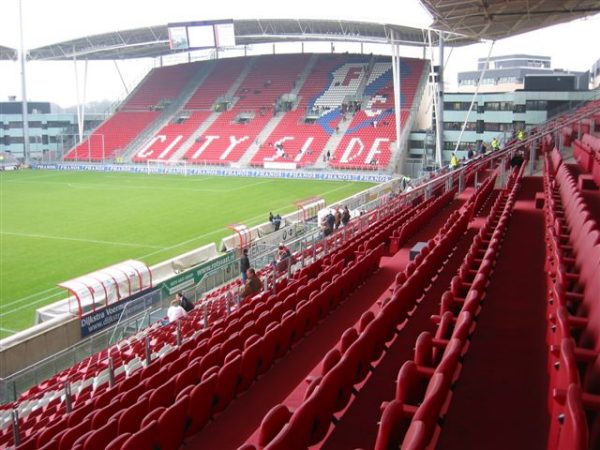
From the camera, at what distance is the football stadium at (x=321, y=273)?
3895mm

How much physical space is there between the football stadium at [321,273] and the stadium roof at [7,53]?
83.3 inches

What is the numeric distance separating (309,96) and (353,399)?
49.5m

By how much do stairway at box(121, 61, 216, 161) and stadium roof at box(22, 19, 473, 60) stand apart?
391 centimetres

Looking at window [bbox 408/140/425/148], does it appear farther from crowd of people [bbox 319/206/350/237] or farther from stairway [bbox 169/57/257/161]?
crowd of people [bbox 319/206/350/237]

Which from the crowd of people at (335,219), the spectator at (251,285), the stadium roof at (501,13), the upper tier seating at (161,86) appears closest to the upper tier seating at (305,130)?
the upper tier seating at (161,86)

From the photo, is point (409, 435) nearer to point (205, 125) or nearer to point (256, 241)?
point (256, 241)

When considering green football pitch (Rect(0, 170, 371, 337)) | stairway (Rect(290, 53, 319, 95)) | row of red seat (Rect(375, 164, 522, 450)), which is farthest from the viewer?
stairway (Rect(290, 53, 319, 95))

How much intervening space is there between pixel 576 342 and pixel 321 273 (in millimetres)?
5002

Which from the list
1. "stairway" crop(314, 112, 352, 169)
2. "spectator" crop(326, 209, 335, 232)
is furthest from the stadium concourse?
"stairway" crop(314, 112, 352, 169)

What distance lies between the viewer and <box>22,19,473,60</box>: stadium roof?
42.3 meters

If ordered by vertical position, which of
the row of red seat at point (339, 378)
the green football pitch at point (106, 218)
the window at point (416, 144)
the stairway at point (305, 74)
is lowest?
the green football pitch at point (106, 218)

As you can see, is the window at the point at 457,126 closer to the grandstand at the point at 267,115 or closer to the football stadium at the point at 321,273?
the football stadium at the point at 321,273

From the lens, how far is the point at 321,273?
8.90m

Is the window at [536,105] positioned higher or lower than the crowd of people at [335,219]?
higher
